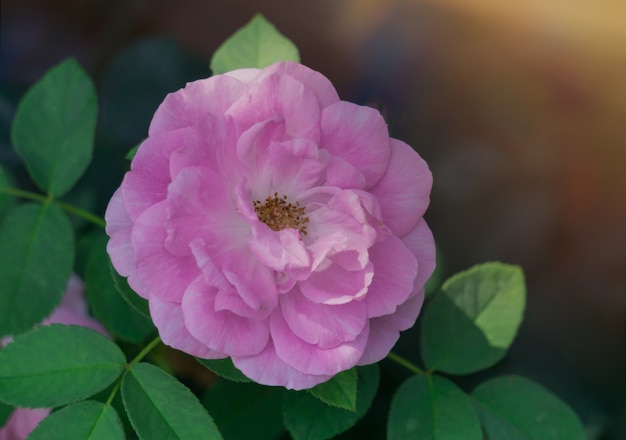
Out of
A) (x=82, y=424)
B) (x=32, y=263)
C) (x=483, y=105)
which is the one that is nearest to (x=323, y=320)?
(x=82, y=424)

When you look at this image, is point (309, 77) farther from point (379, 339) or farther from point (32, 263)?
point (32, 263)

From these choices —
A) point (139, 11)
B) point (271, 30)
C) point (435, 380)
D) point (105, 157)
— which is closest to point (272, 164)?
point (271, 30)

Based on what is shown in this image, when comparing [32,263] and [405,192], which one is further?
[32,263]

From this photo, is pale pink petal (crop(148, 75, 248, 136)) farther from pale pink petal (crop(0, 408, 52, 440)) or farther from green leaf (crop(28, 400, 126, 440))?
pale pink petal (crop(0, 408, 52, 440))

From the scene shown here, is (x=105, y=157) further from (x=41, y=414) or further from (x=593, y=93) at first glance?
(x=593, y=93)

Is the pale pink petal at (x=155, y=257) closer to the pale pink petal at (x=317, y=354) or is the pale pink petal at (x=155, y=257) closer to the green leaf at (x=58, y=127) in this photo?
the pale pink petal at (x=317, y=354)

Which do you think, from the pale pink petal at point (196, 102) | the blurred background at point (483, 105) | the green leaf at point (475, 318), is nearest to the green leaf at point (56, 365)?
the pale pink petal at point (196, 102)

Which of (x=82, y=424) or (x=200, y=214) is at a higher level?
(x=200, y=214)
